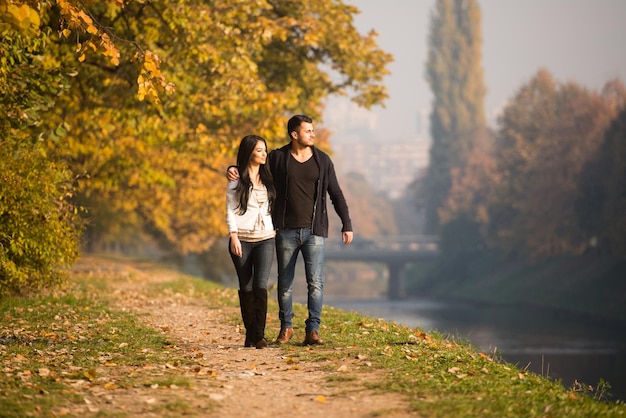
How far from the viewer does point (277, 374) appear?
9648mm

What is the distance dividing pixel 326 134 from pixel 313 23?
9.53 meters

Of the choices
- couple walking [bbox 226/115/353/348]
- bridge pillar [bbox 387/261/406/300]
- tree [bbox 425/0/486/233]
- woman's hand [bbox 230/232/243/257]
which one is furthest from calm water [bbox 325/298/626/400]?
tree [bbox 425/0/486/233]

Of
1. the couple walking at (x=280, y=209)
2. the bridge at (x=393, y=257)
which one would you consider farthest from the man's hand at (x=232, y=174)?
the bridge at (x=393, y=257)

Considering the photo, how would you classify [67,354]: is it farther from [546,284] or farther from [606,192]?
[546,284]

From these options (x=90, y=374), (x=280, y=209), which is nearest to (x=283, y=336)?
(x=280, y=209)

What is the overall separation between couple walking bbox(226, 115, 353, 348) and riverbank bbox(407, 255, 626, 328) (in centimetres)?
3836

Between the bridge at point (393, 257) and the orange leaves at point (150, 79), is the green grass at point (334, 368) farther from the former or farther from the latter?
the bridge at point (393, 257)

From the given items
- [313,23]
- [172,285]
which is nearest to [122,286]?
[172,285]

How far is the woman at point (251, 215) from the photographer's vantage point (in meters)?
11.1

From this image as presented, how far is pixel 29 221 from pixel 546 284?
168 feet

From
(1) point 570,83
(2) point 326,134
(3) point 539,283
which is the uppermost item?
(1) point 570,83

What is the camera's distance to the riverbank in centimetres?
5419

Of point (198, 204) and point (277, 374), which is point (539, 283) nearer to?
point (198, 204)

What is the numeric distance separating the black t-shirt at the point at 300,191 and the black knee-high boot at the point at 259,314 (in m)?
0.86
